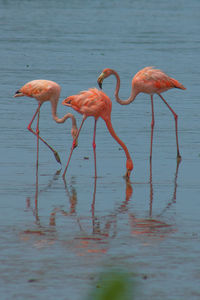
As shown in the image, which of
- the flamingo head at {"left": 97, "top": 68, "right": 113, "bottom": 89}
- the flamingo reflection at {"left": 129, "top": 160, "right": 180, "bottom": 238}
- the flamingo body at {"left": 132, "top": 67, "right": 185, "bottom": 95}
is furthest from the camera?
the flamingo body at {"left": 132, "top": 67, "right": 185, "bottom": 95}

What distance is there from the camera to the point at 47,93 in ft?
33.1

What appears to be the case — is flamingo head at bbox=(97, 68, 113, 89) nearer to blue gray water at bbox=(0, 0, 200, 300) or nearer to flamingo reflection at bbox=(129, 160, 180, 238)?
blue gray water at bbox=(0, 0, 200, 300)

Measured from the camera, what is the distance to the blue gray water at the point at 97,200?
202 inches

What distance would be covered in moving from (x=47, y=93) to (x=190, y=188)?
9.17 ft

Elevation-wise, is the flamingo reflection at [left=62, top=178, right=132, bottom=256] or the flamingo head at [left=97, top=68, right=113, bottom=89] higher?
the flamingo head at [left=97, top=68, right=113, bottom=89]

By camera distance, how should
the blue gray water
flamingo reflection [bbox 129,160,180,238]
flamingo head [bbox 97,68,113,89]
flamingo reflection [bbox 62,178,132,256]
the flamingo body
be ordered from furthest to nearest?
the flamingo body
flamingo head [bbox 97,68,113,89]
flamingo reflection [bbox 129,160,180,238]
flamingo reflection [bbox 62,178,132,256]
the blue gray water

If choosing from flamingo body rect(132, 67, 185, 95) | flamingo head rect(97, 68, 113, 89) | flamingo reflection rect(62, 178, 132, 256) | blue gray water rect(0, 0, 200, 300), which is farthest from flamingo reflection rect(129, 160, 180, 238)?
flamingo body rect(132, 67, 185, 95)

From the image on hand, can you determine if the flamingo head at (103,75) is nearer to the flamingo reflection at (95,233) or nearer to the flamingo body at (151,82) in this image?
the flamingo body at (151,82)

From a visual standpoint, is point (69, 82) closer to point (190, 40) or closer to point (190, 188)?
point (190, 188)

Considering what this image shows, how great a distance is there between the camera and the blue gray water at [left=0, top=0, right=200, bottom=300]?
5.14 metres

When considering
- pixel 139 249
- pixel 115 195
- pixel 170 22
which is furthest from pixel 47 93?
pixel 170 22

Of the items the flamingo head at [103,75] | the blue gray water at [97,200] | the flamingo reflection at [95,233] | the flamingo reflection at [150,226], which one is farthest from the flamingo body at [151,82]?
the flamingo reflection at [150,226]

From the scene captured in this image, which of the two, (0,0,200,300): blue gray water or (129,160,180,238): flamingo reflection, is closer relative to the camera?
(0,0,200,300): blue gray water

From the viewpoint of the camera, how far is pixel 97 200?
773 centimetres
